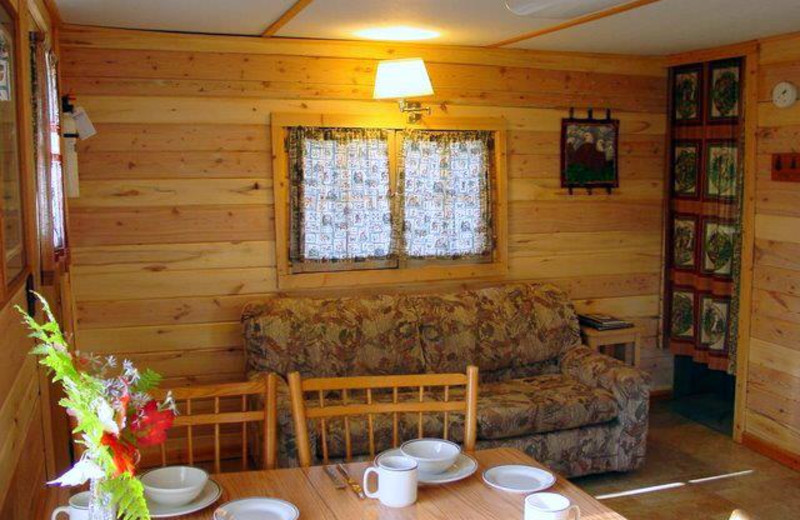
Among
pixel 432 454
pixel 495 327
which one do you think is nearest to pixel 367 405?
pixel 432 454

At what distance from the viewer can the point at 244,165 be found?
4.45 m

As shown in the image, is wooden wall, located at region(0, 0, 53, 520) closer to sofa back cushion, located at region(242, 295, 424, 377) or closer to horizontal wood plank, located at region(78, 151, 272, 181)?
horizontal wood plank, located at region(78, 151, 272, 181)

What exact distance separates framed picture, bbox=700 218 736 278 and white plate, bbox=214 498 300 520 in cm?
376

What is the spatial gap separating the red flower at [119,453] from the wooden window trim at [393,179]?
3084mm

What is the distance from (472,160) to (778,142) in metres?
1.61

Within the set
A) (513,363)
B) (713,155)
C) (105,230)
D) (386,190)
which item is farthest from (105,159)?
(713,155)

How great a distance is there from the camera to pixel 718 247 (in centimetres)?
505

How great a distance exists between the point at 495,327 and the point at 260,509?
2.77 meters

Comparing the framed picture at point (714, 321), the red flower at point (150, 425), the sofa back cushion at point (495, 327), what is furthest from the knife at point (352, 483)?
the framed picture at point (714, 321)

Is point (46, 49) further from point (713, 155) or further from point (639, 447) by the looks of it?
point (713, 155)

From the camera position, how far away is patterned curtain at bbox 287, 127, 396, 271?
4531mm

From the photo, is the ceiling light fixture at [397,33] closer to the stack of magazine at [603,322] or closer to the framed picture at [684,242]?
the stack of magazine at [603,322]

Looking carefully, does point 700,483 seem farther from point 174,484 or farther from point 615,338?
→ point 174,484

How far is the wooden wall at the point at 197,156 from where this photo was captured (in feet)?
13.8
